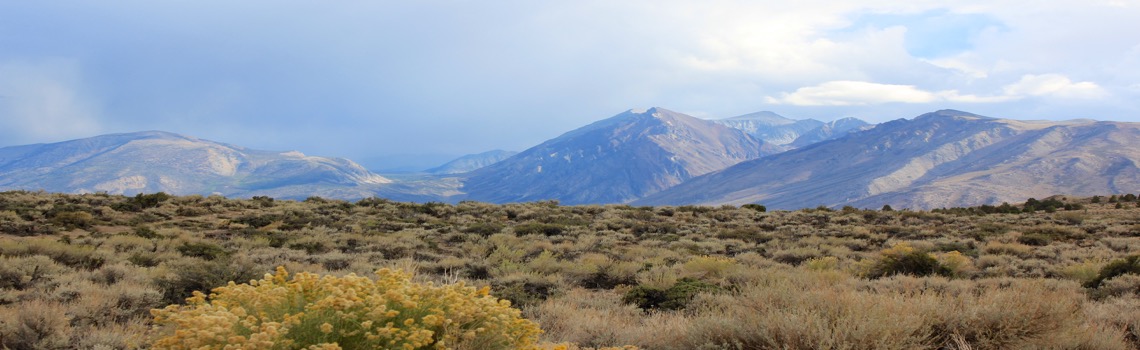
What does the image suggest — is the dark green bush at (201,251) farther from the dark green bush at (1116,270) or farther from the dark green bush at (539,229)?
the dark green bush at (1116,270)

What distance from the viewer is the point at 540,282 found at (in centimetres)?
1013

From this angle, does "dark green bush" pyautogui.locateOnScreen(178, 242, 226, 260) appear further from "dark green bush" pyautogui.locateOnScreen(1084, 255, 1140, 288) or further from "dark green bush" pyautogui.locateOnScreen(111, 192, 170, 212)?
"dark green bush" pyautogui.locateOnScreen(1084, 255, 1140, 288)

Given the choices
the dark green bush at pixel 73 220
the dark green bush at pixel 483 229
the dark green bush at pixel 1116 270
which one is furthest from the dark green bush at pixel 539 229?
the dark green bush at pixel 1116 270

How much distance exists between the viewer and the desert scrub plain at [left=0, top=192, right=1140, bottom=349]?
13.1 feet

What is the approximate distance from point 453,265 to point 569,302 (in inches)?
164

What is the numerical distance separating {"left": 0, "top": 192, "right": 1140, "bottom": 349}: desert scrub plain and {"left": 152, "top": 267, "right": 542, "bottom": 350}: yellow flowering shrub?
19 millimetres

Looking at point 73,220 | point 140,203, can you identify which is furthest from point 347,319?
point 140,203

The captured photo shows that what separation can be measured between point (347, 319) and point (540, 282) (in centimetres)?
672

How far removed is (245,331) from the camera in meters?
3.63

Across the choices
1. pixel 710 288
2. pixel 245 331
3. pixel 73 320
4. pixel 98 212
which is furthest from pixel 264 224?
pixel 245 331

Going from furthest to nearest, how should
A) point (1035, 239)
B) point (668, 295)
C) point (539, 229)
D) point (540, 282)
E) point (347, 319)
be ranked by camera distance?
point (539, 229) < point (1035, 239) < point (540, 282) < point (668, 295) < point (347, 319)

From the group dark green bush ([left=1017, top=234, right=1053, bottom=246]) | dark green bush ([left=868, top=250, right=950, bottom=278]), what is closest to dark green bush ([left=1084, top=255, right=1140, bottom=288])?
dark green bush ([left=868, top=250, right=950, bottom=278])

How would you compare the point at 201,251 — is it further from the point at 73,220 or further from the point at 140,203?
the point at 140,203

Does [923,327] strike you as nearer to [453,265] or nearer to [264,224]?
[453,265]
